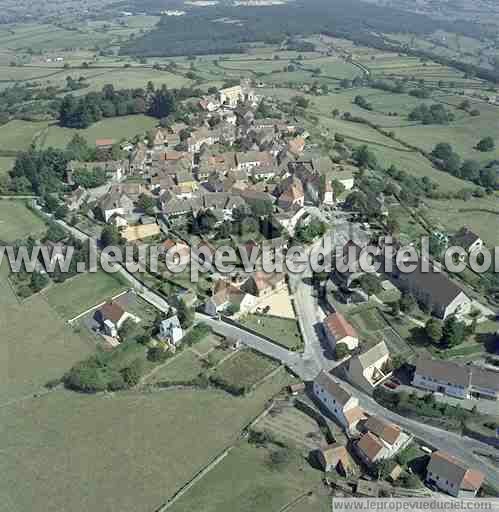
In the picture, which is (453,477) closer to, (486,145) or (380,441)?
(380,441)

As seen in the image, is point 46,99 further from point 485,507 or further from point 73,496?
point 485,507

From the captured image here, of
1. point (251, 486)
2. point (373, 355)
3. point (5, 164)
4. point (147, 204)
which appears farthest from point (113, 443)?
point (5, 164)

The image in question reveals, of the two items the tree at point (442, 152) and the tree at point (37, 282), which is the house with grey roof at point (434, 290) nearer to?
the tree at point (37, 282)

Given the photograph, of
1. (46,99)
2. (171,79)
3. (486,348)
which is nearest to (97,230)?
(486,348)

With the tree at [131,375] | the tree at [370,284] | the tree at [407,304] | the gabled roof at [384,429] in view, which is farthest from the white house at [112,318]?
the tree at [407,304]

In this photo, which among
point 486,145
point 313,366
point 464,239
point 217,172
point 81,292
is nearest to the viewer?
point 313,366

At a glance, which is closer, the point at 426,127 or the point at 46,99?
the point at 426,127
